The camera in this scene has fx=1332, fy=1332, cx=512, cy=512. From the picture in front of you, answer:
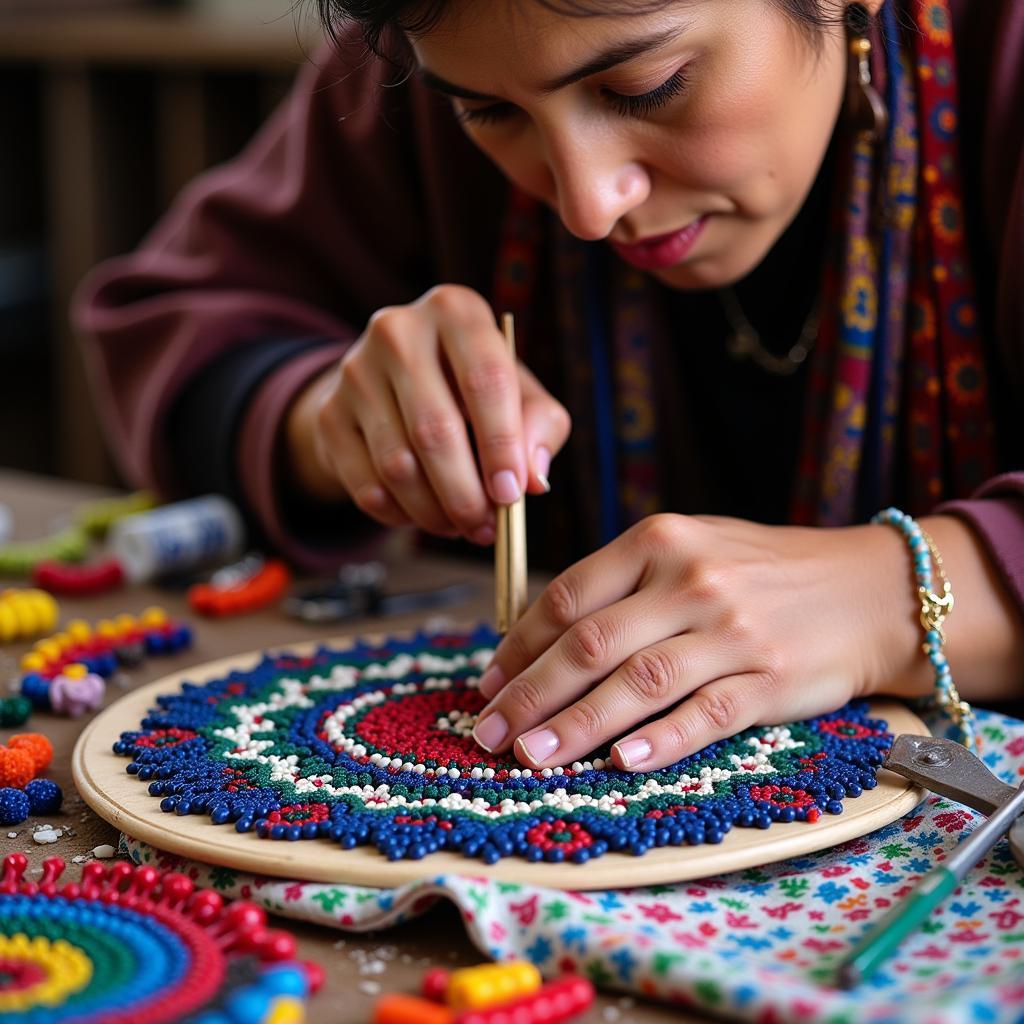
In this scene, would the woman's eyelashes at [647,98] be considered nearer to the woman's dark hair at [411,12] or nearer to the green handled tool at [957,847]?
the woman's dark hair at [411,12]

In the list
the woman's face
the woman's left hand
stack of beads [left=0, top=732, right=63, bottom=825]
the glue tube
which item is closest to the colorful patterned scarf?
the woman's face

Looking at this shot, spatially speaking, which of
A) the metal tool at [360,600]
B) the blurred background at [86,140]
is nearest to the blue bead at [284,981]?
the metal tool at [360,600]

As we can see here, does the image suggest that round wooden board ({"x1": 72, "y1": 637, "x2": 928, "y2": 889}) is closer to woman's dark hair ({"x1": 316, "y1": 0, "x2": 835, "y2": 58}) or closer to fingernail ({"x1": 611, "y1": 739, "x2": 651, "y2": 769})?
fingernail ({"x1": 611, "y1": 739, "x2": 651, "y2": 769})

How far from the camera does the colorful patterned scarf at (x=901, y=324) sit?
1.00 metres

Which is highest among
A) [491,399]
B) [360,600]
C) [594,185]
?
[594,185]

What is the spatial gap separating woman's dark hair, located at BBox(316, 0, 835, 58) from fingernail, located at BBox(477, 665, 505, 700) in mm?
365

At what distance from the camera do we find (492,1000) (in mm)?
495

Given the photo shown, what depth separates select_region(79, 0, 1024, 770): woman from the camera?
2.42ft

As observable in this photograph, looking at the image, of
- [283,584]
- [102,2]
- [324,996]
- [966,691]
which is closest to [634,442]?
[283,584]

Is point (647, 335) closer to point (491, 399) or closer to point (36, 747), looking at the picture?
point (491, 399)

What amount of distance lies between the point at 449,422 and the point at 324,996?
42cm

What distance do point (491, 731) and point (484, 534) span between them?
0.71ft

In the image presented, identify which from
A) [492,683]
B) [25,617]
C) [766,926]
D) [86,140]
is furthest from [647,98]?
[86,140]

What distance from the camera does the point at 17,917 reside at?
555 mm
